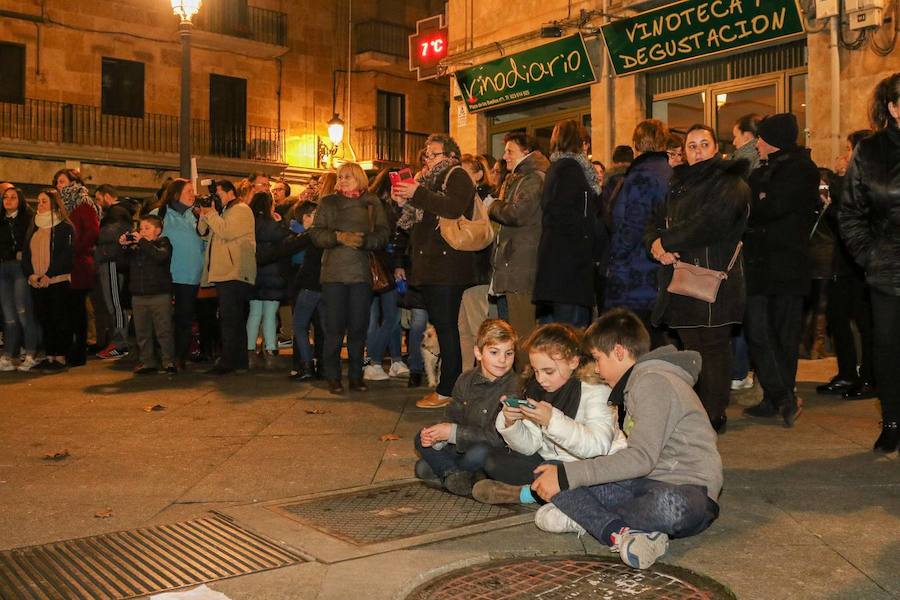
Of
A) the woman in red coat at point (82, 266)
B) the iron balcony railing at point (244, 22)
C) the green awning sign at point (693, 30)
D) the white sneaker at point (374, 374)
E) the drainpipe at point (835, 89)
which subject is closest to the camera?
the white sneaker at point (374, 374)

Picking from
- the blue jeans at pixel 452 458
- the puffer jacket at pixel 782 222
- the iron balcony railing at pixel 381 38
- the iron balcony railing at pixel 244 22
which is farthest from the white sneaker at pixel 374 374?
the iron balcony railing at pixel 381 38

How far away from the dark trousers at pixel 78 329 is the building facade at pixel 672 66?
7.80 meters

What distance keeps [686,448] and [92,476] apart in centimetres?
325

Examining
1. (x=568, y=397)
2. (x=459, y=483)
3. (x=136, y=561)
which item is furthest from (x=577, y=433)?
(x=136, y=561)

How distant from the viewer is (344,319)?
8.77 m

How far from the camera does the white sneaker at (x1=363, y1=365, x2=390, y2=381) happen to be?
9.62 metres

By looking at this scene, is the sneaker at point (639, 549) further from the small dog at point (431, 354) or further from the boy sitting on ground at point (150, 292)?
the boy sitting on ground at point (150, 292)

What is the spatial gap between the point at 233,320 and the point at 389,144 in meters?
26.3

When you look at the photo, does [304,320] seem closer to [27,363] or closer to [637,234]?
[27,363]

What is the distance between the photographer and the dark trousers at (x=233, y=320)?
1011 cm

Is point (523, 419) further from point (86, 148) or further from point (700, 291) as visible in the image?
point (86, 148)

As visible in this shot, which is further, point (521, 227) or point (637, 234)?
point (521, 227)

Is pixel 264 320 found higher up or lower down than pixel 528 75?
lower down

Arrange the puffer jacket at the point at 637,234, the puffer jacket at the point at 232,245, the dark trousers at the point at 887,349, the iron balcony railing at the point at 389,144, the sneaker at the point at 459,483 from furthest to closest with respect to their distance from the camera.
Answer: the iron balcony railing at the point at 389,144 < the puffer jacket at the point at 232,245 < the puffer jacket at the point at 637,234 < the dark trousers at the point at 887,349 < the sneaker at the point at 459,483
